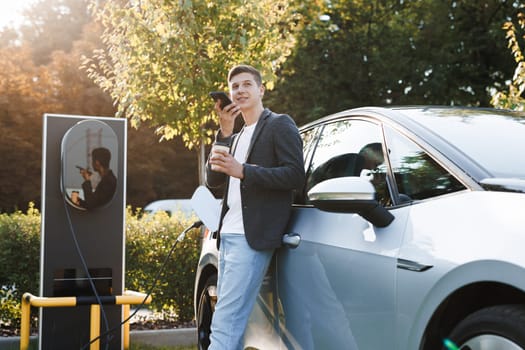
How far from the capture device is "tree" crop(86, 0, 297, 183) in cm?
838

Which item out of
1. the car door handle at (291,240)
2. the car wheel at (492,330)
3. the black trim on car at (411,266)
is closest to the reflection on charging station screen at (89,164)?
the car door handle at (291,240)

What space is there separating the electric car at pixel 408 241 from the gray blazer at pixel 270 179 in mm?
99

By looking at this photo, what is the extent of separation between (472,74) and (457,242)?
22.0m

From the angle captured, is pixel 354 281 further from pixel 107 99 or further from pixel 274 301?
pixel 107 99

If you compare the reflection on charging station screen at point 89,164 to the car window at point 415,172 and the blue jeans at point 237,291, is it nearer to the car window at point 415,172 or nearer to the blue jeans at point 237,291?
the blue jeans at point 237,291

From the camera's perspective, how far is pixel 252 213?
364cm

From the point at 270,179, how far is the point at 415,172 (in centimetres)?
84

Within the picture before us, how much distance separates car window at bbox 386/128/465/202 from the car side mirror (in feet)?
0.51

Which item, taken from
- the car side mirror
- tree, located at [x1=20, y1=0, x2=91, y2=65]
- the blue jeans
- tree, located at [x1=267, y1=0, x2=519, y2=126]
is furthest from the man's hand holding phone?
tree, located at [x1=20, y1=0, x2=91, y2=65]

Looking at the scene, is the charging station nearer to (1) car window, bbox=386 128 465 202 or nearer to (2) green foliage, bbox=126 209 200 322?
(2) green foliage, bbox=126 209 200 322

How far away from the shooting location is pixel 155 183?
1296 inches

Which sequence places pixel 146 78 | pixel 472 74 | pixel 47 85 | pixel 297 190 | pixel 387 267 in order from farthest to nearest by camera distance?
pixel 47 85
pixel 472 74
pixel 146 78
pixel 297 190
pixel 387 267

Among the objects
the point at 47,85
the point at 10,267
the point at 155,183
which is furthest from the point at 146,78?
the point at 155,183

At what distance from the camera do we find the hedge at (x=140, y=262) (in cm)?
673
